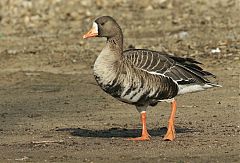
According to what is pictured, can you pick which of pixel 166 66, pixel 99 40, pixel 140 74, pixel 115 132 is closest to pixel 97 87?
pixel 115 132

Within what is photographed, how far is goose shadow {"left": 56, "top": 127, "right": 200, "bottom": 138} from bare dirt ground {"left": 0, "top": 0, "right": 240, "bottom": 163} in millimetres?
12

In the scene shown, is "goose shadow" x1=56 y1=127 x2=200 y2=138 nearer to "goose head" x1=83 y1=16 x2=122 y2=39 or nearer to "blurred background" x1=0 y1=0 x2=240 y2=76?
"goose head" x1=83 y1=16 x2=122 y2=39

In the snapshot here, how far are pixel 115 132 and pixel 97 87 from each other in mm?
3754

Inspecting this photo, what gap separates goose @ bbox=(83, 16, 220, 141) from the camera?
10570 mm

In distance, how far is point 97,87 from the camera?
15.4 metres

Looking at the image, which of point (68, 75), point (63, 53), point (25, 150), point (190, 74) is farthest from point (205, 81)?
point (63, 53)

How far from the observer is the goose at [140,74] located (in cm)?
1057

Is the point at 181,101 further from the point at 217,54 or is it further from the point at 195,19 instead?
the point at 195,19

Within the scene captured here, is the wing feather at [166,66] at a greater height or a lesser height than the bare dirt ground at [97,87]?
greater

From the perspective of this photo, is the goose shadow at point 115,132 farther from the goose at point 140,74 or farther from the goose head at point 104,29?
the goose head at point 104,29

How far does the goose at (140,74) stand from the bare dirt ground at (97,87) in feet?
1.74

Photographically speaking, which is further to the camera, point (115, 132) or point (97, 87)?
point (97, 87)

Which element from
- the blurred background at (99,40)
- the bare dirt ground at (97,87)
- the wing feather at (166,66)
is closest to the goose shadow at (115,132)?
the bare dirt ground at (97,87)

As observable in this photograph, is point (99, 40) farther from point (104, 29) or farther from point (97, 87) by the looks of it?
point (104, 29)
